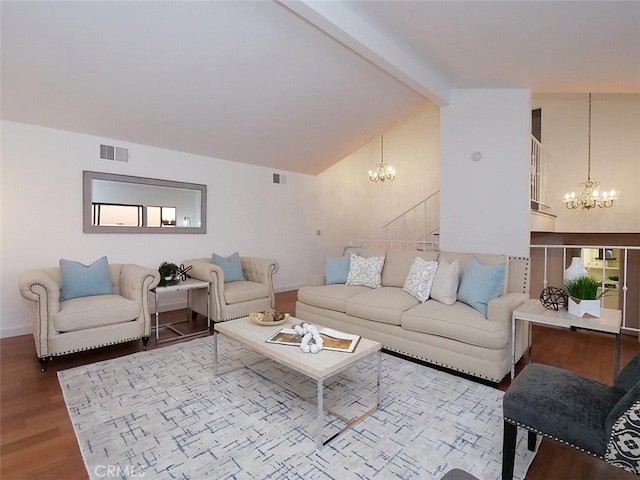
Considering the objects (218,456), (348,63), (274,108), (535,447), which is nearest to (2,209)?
(274,108)

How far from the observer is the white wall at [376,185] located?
7.14 m

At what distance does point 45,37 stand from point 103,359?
277 centimetres

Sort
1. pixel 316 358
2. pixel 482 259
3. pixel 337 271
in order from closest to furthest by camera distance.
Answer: pixel 316 358 → pixel 482 259 → pixel 337 271

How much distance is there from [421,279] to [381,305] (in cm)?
49

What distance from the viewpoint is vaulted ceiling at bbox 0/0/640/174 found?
248 cm

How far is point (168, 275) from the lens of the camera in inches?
A: 149

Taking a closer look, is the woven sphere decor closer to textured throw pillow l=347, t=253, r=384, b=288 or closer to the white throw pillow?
the white throw pillow

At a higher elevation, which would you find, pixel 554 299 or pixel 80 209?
pixel 80 209

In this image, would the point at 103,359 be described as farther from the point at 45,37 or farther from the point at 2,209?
the point at 45,37

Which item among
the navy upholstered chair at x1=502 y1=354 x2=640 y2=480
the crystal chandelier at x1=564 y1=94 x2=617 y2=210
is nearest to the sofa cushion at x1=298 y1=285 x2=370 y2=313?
the navy upholstered chair at x1=502 y1=354 x2=640 y2=480

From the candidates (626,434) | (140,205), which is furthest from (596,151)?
(140,205)

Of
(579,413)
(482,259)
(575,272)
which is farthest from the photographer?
(482,259)

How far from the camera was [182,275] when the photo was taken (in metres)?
4.03

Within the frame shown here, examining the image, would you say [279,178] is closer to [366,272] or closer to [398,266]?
[366,272]
